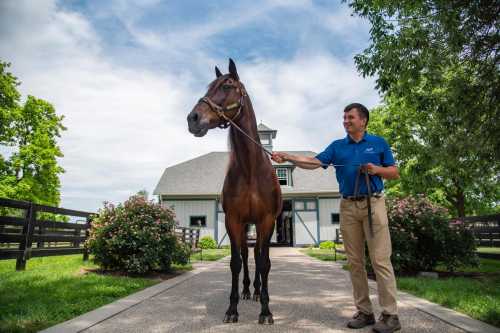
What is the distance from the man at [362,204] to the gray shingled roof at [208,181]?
19681mm

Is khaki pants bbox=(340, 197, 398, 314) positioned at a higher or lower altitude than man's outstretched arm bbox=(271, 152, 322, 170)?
lower

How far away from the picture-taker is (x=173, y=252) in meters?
6.69

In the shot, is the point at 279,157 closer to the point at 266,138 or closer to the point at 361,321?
the point at 361,321

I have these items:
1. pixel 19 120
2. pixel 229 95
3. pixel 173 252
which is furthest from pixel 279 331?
pixel 19 120

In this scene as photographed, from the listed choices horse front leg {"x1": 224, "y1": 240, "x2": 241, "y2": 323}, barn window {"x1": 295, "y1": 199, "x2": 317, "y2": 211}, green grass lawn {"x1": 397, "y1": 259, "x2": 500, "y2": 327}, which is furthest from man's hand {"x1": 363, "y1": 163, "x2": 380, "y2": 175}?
barn window {"x1": 295, "y1": 199, "x2": 317, "y2": 211}

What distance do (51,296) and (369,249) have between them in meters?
3.65

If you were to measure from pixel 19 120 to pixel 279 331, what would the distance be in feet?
80.9

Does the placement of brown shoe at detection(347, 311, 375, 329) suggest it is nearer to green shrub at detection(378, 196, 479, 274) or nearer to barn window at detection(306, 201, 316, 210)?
green shrub at detection(378, 196, 479, 274)

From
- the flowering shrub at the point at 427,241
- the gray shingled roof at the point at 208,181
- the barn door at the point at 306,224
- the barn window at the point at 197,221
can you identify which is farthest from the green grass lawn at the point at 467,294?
the barn window at the point at 197,221

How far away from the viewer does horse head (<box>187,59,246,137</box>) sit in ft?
10.2

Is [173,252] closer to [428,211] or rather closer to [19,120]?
[428,211]

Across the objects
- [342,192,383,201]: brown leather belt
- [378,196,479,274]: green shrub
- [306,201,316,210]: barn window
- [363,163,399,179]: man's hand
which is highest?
[306,201,316,210]: barn window

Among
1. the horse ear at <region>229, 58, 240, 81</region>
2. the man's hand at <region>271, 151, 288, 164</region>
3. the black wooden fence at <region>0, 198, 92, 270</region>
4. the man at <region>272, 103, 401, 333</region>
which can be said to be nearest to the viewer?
the man at <region>272, 103, 401, 333</region>

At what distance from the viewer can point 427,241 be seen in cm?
647
